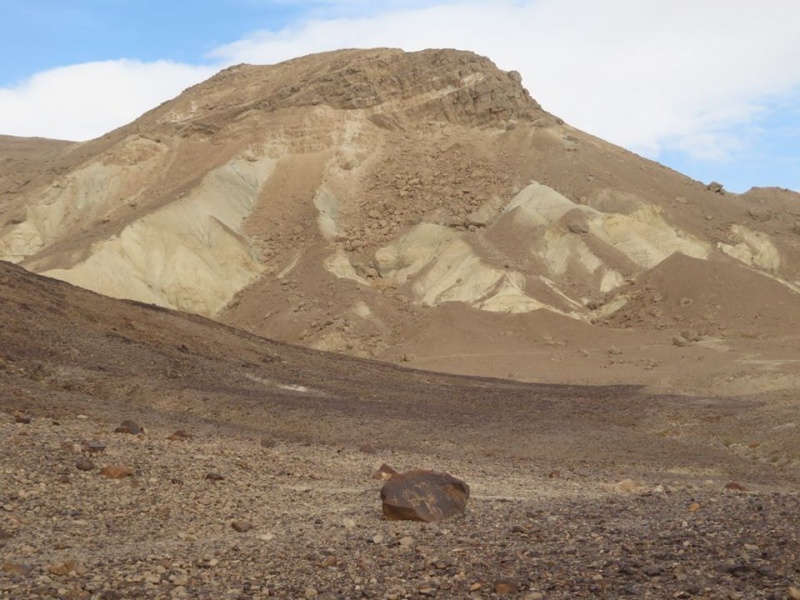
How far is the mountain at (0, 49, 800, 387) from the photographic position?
4522cm

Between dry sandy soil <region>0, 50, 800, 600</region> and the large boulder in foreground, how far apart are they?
0.25m

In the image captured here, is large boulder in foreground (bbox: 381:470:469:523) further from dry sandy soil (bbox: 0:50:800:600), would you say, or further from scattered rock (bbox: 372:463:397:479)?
scattered rock (bbox: 372:463:397:479)

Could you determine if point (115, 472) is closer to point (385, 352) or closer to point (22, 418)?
point (22, 418)

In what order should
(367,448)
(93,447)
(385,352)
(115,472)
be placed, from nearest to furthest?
(115,472)
(93,447)
(367,448)
(385,352)

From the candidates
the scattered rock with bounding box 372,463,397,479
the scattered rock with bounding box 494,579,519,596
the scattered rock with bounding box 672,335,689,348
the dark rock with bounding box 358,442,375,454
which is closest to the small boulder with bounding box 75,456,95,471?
the scattered rock with bounding box 372,463,397,479

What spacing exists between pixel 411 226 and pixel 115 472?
4317 centimetres

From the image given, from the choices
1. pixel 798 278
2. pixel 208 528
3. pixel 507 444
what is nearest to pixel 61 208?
pixel 798 278

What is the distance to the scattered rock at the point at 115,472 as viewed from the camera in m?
11.9

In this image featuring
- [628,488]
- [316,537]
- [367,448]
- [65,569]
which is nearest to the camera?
[65,569]

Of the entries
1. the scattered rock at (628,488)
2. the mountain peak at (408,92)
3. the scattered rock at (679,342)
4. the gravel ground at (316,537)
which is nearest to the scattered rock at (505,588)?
the gravel ground at (316,537)

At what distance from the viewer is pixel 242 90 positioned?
67.4 m

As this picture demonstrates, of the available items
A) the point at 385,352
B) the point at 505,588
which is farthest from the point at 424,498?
the point at 385,352

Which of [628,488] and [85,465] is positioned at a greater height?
[628,488]

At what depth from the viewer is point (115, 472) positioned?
11.9 metres
